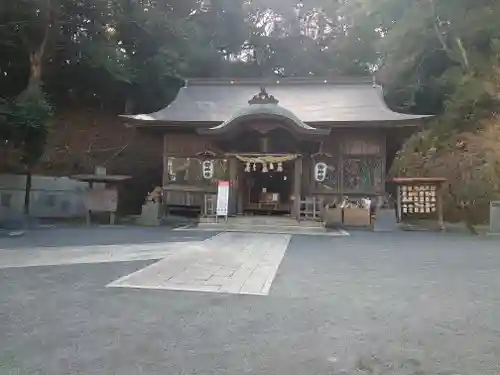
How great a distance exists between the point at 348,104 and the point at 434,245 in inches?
301

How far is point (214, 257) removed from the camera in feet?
23.4

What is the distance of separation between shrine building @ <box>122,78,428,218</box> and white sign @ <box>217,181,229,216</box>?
97cm

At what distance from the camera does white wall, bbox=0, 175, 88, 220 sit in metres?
14.8

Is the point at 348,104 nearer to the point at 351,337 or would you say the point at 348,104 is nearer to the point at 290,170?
the point at 290,170

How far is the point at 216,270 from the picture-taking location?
5926mm

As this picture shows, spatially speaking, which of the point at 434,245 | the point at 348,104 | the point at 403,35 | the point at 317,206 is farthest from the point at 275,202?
the point at 403,35

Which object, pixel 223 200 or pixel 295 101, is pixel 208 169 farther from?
pixel 295 101

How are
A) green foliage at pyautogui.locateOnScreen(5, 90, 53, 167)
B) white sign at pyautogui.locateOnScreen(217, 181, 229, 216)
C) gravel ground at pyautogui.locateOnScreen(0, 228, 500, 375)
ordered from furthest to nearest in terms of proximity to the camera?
white sign at pyautogui.locateOnScreen(217, 181, 229, 216) < green foliage at pyautogui.locateOnScreen(5, 90, 53, 167) < gravel ground at pyautogui.locateOnScreen(0, 228, 500, 375)

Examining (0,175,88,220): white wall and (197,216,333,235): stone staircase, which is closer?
(197,216,333,235): stone staircase

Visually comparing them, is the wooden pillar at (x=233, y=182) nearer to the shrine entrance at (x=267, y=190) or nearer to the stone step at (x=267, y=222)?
the shrine entrance at (x=267, y=190)

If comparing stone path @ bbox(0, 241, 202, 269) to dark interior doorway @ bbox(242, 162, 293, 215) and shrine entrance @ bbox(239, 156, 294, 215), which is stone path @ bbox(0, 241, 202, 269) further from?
dark interior doorway @ bbox(242, 162, 293, 215)

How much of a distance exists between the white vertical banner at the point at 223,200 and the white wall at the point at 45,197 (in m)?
6.34

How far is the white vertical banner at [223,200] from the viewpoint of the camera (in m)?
13.0

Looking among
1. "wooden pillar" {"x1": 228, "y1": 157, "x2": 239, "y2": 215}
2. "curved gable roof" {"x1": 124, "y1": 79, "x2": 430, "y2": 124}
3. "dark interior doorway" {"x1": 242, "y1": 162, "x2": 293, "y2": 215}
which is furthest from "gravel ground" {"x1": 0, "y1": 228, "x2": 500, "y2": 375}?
"dark interior doorway" {"x1": 242, "y1": 162, "x2": 293, "y2": 215}
